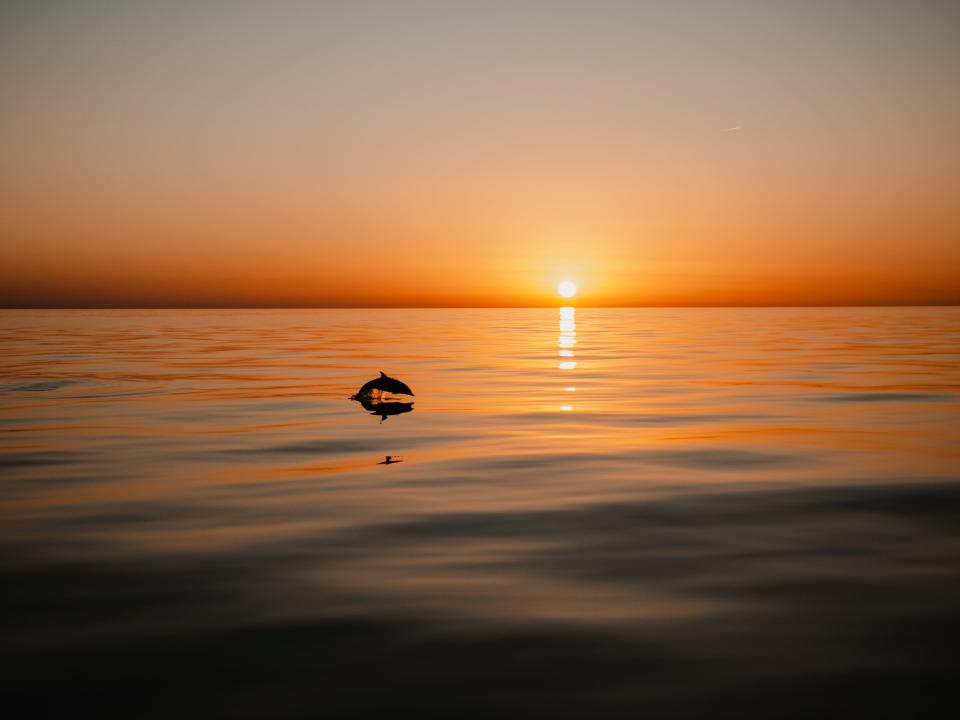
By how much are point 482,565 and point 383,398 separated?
1543cm

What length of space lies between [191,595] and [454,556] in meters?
2.45

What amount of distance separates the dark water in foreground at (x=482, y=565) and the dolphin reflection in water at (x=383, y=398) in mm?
2445

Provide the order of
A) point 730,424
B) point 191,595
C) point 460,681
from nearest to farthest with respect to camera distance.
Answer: point 460,681
point 191,595
point 730,424

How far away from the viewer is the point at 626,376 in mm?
29234

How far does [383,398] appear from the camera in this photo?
22859 millimetres

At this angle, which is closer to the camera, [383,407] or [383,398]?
[383,407]

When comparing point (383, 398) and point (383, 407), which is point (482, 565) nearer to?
point (383, 407)

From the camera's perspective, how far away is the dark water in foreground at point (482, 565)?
5238mm

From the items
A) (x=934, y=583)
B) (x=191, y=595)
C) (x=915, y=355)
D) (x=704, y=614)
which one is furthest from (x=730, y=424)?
(x=915, y=355)

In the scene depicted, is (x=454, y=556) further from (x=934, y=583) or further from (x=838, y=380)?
(x=838, y=380)

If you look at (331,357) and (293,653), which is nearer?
(293,653)

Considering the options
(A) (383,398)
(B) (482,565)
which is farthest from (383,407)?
(B) (482,565)

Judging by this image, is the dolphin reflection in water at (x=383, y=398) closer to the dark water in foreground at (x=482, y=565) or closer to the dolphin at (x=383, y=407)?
the dolphin at (x=383, y=407)

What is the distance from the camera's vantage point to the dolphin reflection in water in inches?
793
